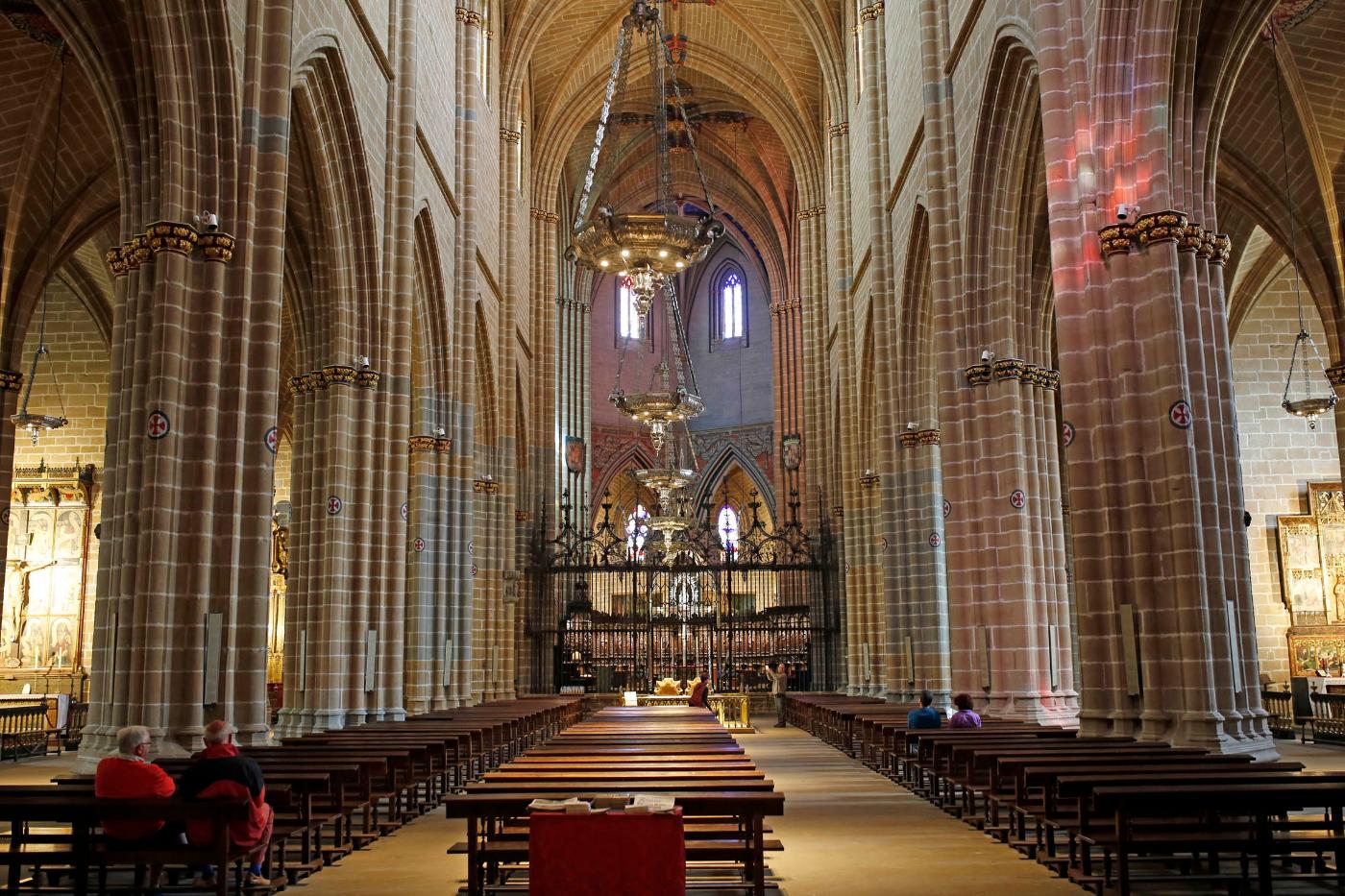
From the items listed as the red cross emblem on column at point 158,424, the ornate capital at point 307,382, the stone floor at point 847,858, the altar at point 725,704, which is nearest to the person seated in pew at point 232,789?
the stone floor at point 847,858

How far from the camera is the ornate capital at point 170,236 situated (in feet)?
38.0

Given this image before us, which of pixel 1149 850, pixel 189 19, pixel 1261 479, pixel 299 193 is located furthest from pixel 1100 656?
pixel 1261 479

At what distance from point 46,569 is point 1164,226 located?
23684 millimetres

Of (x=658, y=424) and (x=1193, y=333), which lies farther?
(x=658, y=424)

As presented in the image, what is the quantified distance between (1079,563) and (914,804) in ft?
9.81

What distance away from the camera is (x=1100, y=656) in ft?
38.5

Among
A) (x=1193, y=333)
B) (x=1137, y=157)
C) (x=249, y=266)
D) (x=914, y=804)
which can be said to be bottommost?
(x=914, y=804)

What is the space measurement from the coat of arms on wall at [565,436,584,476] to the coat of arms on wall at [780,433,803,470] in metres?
6.88

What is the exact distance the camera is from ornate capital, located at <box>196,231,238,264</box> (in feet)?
38.7

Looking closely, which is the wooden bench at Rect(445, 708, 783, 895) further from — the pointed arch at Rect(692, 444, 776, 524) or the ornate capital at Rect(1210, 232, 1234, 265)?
the pointed arch at Rect(692, 444, 776, 524)

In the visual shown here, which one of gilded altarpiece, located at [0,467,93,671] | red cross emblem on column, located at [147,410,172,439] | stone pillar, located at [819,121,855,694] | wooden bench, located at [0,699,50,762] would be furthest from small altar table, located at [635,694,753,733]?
red cross emblem on column, located at [147,410,172,439]

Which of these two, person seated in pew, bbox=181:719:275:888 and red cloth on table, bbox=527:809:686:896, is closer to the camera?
red cloth on table, bbox=527:809:686:896

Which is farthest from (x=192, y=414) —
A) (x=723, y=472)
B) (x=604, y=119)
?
(x=723, y=472)

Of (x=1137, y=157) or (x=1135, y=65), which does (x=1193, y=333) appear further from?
(x=1135, y=65)
